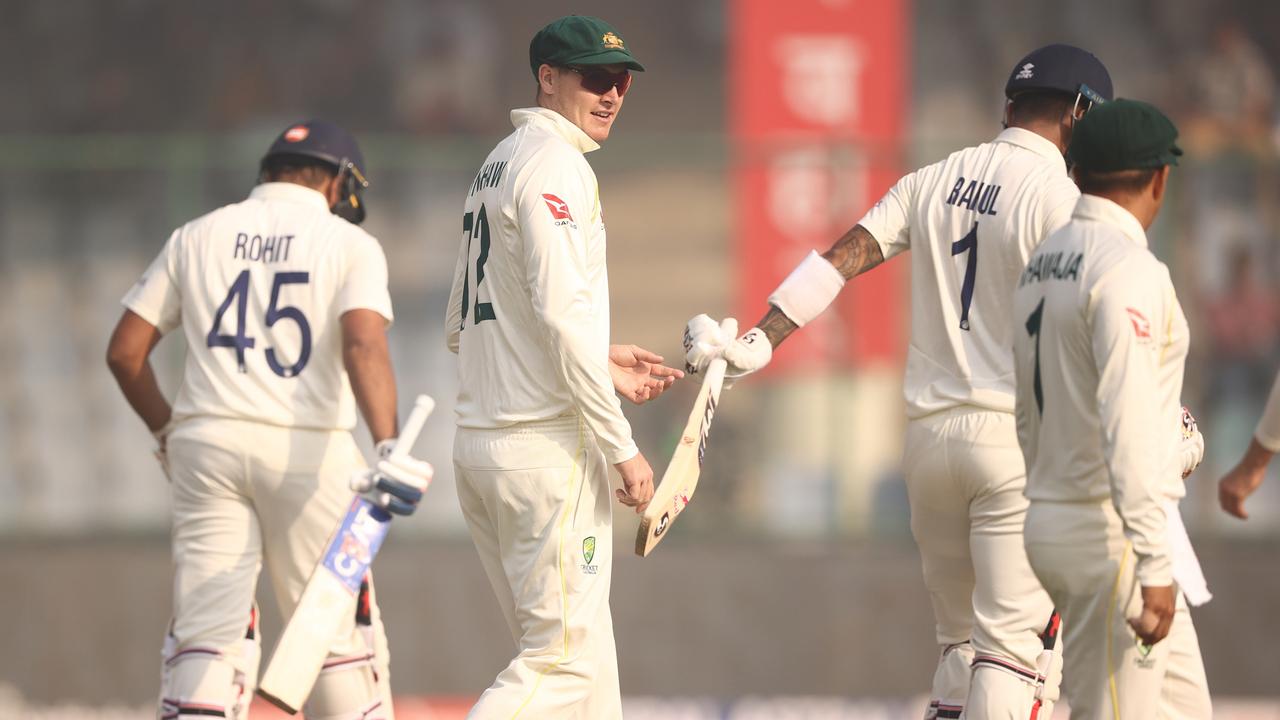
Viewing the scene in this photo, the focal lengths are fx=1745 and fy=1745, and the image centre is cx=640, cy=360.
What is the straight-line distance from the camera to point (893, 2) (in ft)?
42.3

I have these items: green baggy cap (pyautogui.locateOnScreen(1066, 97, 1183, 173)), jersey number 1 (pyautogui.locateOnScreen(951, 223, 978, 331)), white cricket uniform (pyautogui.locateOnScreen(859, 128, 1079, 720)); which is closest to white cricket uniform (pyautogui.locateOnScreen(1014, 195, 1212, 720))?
green baggy cap (pyautogui.locateOnScreen(1066, 97, 1183, 173))

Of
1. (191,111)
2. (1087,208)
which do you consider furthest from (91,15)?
(1087,208)

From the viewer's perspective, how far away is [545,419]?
526 cm

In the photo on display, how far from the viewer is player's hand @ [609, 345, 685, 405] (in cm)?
551

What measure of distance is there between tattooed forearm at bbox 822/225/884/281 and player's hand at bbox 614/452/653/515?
109 centimetres

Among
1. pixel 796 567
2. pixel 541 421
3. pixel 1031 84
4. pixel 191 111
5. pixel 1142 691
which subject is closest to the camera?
pixel 1142 691

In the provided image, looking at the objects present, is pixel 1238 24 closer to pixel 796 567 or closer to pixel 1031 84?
pixel 796 567

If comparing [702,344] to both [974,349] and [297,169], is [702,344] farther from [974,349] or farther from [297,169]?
[297,169]

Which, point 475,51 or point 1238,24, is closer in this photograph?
point 1238,24

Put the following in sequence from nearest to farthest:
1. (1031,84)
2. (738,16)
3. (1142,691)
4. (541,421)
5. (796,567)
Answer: (1142,691), (541,421), (1031,84), (796,567), (738,16)

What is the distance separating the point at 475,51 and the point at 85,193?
→ 5.15 m

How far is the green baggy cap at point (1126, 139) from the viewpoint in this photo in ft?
15.3

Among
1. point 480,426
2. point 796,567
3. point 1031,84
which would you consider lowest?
point 796,567

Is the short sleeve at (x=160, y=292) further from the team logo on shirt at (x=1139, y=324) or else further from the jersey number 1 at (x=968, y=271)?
the team logo on shirt at (x=1139, y=324)
